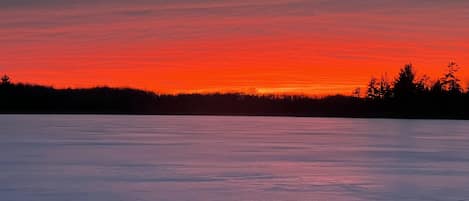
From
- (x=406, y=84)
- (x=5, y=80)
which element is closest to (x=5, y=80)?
(x=5, y=80)

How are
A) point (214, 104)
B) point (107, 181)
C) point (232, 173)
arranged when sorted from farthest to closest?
point (214, 104)
point (232, 173)
point (107, 181)

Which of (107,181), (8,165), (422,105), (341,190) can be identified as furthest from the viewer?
(422,105)

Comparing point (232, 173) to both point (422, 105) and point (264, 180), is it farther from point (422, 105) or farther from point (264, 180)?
point (422, 105)

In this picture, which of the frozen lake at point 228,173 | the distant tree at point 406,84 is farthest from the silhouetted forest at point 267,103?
the frozen lake at point 228,173

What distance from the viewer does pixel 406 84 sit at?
86938mm

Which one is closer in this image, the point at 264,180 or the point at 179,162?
the point at 264,180

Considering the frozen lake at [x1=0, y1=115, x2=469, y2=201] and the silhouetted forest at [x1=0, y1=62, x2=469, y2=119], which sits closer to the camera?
the frozen lake at [x1=0, y1=115, x2=469, y2=201]

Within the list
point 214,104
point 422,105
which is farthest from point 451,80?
point 214,104

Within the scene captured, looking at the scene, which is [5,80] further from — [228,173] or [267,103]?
[228,173]

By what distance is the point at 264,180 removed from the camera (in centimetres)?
1575

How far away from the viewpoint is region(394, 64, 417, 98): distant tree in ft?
282

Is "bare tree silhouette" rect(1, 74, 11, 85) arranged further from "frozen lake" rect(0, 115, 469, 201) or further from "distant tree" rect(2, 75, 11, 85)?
"frozen lake" rect(0, 115, 469, 201)

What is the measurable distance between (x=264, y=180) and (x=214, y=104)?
281 ft

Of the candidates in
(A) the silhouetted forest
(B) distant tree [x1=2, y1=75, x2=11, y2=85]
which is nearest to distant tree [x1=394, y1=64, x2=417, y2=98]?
(A) the silhouetted forest
